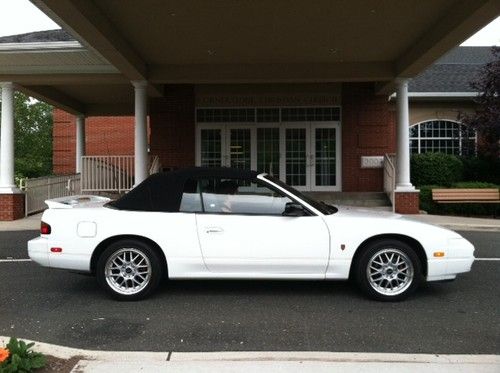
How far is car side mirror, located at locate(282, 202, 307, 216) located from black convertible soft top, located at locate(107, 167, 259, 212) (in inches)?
22.2

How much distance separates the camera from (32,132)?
1884 inches

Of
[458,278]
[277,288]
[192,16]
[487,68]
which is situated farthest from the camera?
[487,68]

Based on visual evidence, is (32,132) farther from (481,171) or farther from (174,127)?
(481,171)

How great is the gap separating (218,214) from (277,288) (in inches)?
51.3

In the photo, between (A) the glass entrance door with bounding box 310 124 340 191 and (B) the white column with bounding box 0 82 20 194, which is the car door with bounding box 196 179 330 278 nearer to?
(B) the white column with bounding box 0 82 20 194

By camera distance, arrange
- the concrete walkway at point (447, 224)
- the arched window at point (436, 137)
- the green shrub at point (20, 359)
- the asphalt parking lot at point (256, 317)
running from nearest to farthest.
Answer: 1. the green shrub at point (20, 359)
2. the asphalt parking lot at point (256, 317)
3. the concrete walkway at point (447, 224)
4. the arched window at point (436, 137)

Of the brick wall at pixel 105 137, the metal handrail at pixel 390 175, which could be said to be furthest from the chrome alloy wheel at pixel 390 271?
the brick wall at pixel 105 137

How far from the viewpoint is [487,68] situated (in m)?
17.2

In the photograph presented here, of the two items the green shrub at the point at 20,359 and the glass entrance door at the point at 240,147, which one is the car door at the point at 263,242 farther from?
the glass entrance door at the point at 240,147

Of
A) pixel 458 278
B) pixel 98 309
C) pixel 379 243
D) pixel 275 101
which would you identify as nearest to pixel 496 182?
pixel 275 101

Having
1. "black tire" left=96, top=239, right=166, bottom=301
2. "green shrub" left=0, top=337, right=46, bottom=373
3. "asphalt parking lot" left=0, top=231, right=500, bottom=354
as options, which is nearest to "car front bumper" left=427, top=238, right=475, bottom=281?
"asphalt parking lot" left=0, top=231, right=500, bottom=354

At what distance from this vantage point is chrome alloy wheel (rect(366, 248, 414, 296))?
5.68 metres

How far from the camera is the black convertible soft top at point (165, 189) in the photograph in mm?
5902

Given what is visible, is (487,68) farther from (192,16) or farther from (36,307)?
(36,307)
